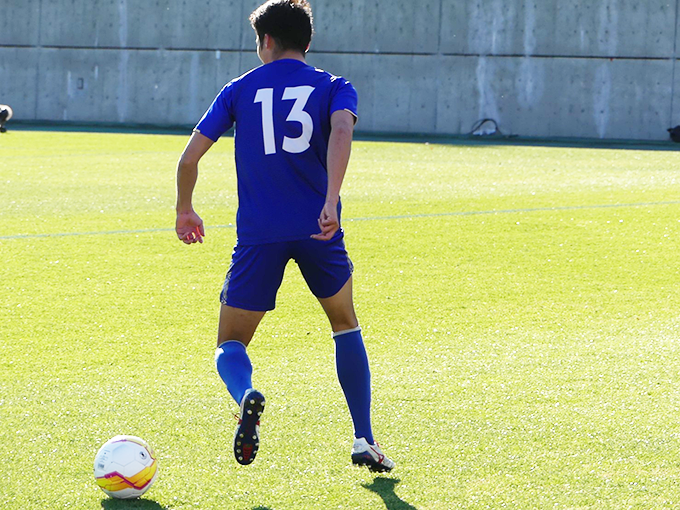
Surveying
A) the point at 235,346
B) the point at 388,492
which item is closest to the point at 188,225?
the point at 235,346

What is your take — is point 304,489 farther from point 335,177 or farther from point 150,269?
point 150,269

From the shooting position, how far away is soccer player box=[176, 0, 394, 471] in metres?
3.55

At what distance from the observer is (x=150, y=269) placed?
808 centimetres

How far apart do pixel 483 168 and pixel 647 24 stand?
14534 mm

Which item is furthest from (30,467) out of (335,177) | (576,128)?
(576,128)

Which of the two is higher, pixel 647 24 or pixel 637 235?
pixel 647 24

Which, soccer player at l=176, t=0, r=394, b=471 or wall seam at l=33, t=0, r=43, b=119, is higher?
wall seam at l=33, t=0, r=43, b=119

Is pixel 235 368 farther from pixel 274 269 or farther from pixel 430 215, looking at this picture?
pixel 430 215

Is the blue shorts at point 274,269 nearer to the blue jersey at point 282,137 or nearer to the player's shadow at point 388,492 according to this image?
the blue jersey at point 282,137

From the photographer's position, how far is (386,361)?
533cm

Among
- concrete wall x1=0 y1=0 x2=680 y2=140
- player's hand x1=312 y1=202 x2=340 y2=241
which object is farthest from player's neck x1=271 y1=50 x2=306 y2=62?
concrete wall x1=0 y1=0 x2=680 y2=140

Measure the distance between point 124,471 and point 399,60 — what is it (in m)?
28.9

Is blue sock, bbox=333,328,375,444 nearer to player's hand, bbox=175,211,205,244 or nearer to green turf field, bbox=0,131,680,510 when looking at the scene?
green turf field, bbox=0,131,680,510

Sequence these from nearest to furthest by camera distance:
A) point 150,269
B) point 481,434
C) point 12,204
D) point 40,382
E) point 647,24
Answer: point 481,434 < point 40,382 < point 150,269 < point 12,204 < point 647,24
